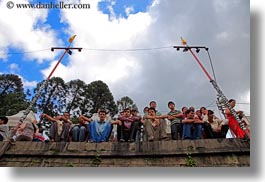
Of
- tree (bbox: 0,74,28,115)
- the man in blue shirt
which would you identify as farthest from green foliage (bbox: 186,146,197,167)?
tree (bbox: 0,74,28,115)

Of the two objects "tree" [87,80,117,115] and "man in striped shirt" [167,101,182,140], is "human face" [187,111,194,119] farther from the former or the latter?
"tree" [87,80,117,115]

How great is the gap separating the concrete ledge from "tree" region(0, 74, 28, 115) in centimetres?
40

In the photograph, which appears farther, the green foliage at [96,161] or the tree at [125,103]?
the tree at [125,103]

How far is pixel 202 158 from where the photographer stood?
3203mm

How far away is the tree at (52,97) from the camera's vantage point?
3623 mm

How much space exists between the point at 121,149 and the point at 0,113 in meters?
1.36

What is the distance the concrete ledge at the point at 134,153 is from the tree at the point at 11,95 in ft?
1.30

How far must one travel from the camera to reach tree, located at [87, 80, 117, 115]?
11.7 ft

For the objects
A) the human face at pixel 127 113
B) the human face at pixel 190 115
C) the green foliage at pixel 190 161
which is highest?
the human face at pixel 127 113

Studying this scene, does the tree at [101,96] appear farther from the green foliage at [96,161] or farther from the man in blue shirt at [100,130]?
the green foliage at [96,161]

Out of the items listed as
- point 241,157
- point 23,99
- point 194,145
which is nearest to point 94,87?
point 23,99

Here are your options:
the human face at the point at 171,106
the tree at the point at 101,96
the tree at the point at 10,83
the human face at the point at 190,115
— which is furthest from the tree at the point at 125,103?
the tree at the point at 10,83

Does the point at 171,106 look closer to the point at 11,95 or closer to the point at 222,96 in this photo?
the point at 222,96

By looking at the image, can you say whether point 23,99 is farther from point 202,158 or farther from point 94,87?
point 202,158
